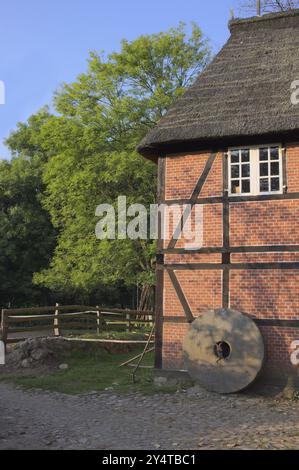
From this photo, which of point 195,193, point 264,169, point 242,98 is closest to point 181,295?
point 195,193

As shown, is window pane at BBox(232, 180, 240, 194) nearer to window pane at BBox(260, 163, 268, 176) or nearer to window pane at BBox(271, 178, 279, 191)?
window pane at BBox(260, 163, 268, 176)

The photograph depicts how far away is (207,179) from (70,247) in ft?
38.1

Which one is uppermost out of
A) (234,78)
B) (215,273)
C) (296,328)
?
(234,78)

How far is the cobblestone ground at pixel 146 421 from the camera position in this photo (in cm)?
630

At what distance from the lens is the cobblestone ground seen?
6.30 metres

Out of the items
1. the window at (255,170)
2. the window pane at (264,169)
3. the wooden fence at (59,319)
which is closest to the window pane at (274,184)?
the window at (255,170)

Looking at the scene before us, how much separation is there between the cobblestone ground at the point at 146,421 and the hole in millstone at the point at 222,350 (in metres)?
0.74

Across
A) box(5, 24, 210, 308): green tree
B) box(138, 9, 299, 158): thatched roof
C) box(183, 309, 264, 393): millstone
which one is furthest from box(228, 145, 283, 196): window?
box(5, 24, 210, 308): green tree

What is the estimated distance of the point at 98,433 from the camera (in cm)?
680

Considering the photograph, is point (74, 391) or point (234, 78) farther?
point (234, 78)

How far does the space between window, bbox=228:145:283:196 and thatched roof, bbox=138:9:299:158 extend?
0.35m
